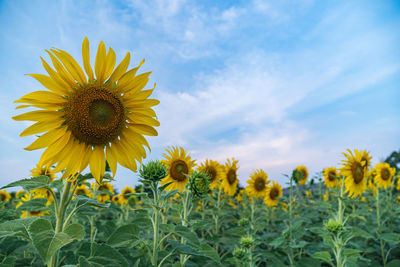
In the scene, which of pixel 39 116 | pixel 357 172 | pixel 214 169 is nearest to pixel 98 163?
pixel 39 116

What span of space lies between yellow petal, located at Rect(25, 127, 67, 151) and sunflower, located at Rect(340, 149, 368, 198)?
16.6 feet

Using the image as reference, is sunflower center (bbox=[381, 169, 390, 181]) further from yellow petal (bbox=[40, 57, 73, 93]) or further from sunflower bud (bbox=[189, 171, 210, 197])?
yellow petal (bbox=[40, 57, 73, 93])

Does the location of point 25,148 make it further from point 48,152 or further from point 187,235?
point 187,235

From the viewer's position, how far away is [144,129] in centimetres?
221

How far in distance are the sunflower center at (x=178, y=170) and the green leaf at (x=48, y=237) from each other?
2.67 metres

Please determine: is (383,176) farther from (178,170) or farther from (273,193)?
(178,170)

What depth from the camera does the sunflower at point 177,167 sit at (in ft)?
14.1

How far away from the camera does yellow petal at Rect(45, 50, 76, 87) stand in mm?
1902

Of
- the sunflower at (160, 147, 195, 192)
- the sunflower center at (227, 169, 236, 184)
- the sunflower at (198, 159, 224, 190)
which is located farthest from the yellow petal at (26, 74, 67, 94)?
the sunflower center at (227, 169, 236, 184)

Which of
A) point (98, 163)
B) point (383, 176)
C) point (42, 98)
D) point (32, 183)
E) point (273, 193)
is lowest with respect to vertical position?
point (32, 183)

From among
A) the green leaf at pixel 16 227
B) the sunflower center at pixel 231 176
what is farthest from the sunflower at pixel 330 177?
the green leaf at pixel 16 227

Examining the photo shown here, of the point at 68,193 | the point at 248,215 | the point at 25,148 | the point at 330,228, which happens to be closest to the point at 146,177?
the point at 68,193

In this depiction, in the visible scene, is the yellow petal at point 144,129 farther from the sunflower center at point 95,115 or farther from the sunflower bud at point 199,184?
the sunflower bud at point 199,184

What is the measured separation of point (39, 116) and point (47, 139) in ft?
0.51
